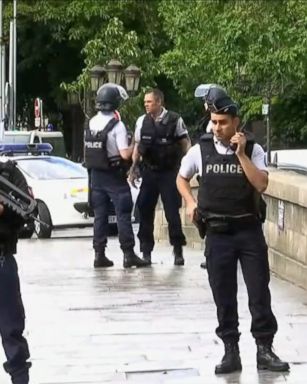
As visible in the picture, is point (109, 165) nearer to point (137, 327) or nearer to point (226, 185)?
point (137, 327)

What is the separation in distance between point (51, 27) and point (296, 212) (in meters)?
36.5

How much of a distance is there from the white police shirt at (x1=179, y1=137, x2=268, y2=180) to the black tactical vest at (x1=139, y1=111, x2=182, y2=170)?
4.37 meters

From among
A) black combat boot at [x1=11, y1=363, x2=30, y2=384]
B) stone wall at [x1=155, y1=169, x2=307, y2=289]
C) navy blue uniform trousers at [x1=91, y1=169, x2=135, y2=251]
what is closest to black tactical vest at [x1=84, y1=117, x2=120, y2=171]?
navy blue uniform trousers at [x1=91, y1=169, x2=135, y2=251]

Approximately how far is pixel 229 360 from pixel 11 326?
5.02 ft

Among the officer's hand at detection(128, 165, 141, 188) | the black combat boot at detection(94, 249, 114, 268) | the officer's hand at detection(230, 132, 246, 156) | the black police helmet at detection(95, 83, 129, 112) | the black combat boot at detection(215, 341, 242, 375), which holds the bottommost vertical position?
the black combat boot at detection(94, 249, 114, 268)

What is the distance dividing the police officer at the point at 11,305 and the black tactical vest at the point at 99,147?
17.3 feet

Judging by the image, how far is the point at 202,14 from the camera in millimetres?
35844

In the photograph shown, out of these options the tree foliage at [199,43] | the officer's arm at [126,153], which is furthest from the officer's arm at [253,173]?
the tree foliage at [199,43]

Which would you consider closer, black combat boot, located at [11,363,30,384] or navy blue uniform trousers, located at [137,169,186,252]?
black combat boot, located at [11,363,30,384]

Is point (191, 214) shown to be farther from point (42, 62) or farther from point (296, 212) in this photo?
point (42, 62)

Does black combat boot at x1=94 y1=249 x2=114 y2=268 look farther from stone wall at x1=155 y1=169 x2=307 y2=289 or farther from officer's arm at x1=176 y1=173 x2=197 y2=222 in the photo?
officer's arm at x1=176 y1=173 x2=197 y2=222

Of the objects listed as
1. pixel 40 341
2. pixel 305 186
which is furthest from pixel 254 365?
pixel 305 186

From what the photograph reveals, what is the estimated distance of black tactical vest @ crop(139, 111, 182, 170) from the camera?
464 inches

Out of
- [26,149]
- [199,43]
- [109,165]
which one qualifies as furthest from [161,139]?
[199,43]
